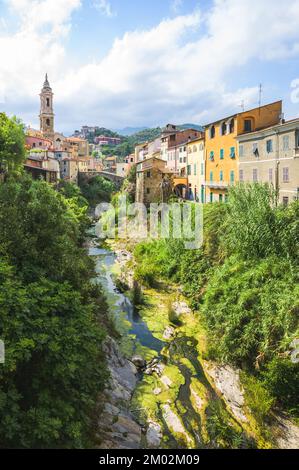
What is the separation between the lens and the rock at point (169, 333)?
1831 centimetres

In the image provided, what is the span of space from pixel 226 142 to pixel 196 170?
8.28 metres

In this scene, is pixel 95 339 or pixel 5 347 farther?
pixel 95 339

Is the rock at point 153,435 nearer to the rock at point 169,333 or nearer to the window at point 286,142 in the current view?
the rock at point 169,333

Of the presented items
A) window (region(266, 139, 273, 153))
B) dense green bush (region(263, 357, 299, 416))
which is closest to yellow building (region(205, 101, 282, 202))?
window (region(266, 139, 273, 153))

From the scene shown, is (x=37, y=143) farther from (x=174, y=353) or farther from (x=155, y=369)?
(x=155, y=369)

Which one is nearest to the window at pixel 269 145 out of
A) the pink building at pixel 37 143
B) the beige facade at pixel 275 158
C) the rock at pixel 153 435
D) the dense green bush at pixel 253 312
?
the beige facade at pixel 275 158

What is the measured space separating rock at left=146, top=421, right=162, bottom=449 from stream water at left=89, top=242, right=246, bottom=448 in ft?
0.69

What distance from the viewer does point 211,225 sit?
24500 mm

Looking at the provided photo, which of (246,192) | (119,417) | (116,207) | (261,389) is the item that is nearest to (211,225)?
(246,192)

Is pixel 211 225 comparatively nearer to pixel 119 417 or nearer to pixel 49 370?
pixel 119 417

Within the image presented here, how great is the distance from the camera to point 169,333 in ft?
61.2

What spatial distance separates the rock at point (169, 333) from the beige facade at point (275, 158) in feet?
38.7

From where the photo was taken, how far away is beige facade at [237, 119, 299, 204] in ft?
75.3
